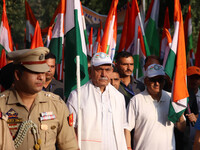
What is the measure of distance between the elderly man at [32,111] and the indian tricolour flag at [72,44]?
3.74 ft

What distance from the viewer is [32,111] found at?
12.0 feet

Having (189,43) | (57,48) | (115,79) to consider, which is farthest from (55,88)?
(189,43)

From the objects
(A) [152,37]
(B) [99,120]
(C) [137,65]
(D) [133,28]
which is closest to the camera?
(B) [99,120]

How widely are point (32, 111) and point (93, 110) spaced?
3.71ft

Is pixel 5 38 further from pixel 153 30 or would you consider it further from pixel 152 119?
pixel 152 119

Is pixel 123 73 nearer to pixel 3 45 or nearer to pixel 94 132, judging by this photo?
pixel 94 132

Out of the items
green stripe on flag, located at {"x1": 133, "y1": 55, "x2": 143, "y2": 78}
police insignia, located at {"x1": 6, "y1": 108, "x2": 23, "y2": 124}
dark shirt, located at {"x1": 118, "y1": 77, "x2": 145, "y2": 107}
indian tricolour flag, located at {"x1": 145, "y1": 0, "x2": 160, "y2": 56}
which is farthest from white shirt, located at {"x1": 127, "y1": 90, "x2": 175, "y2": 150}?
indian tricolour flag, located at {"x1": 145, "y1": 0, "x2": 160, "y2": 56}

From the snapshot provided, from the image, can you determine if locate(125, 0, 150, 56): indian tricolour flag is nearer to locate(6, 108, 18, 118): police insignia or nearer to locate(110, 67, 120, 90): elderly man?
locate(110, 67, 120, 90): elderly man

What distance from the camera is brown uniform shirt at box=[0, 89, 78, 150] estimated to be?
358cm

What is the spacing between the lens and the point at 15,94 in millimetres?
3658

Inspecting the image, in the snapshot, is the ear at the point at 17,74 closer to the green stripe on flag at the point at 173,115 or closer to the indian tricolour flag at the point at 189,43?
the green stripe on flag at the point at 173,115

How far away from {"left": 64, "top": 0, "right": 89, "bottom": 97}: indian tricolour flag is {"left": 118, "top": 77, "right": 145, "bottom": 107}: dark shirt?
42.5 inches

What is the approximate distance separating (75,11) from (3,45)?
336cm

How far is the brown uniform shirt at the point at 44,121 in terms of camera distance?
3.58m
